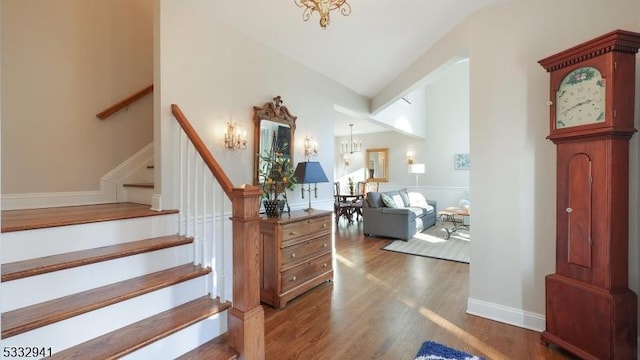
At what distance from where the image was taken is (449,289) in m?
3.41

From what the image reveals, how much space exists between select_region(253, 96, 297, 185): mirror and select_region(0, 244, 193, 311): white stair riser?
4.42 feet

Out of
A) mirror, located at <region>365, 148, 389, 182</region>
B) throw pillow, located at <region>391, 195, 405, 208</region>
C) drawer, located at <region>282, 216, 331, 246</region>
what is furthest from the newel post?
mirror, located at <region>365, 148, 389, 182</region>

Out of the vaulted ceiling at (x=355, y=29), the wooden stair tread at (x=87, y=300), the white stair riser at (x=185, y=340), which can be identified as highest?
the vaulted ceiling at (x=355, y=29)

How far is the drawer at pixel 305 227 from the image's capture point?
3035 millimetres

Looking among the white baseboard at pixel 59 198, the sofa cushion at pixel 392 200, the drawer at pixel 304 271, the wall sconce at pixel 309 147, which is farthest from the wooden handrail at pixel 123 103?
the sofa cushion at pixel 392 200

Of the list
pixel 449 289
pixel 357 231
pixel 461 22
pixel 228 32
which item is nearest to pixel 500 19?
pixel 461 22

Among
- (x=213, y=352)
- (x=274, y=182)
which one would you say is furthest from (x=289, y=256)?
(x=213, y=352)

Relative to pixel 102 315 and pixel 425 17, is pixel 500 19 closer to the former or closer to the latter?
pixel 425 17

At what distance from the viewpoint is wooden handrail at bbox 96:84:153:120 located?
3203 millimetres

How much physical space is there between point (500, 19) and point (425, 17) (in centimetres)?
72

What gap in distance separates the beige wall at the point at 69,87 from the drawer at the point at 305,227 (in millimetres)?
2122

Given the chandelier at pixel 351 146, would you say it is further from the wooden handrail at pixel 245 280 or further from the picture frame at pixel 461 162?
the wooden handrail at pixel 245 280

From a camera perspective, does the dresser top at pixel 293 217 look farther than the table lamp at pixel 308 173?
No

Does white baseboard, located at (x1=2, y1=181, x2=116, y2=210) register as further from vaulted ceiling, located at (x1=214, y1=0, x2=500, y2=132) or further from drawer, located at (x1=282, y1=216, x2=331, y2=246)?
vaulted ceiling, located at (x1=214, y1=0, x2=500, y2=132)
